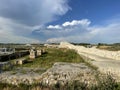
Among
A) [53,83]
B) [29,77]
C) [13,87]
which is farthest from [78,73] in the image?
[13,87]

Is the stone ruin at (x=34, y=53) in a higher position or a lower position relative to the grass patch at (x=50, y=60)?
higher

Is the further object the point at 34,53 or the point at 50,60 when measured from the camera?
the point at 34,53

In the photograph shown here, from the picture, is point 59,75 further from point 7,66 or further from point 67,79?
point 7,66

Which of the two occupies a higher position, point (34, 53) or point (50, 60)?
point (34, 53)

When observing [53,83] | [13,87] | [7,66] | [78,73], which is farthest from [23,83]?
[7,66]

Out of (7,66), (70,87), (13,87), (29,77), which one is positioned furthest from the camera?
(7,66)

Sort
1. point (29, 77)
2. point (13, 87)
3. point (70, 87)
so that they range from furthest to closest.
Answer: point (29, 77) → point (13, 87) → point (70, 87)

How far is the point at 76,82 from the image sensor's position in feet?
28.0

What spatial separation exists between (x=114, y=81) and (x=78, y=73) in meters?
1.63

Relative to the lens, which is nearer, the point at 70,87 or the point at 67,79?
the point at 70,87

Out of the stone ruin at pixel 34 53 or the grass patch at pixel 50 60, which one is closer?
the grass patch at pixel 50 60

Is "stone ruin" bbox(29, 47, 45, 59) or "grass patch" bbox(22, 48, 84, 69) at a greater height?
"stone ruin" bbox(29, 47, 45, 59)

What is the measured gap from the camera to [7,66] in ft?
46.6

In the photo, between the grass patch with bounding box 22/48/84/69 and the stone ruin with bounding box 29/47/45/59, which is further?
the stone ruin with bounding box 29/47/45/59
